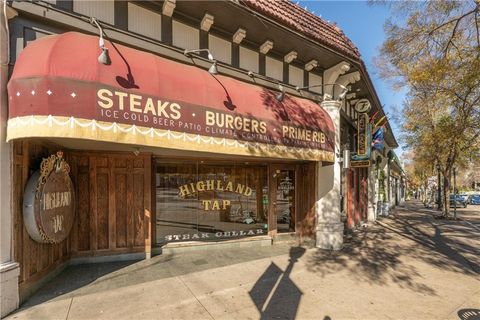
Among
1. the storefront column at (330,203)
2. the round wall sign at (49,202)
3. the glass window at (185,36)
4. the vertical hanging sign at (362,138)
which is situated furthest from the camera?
the vertical hanging sign at (362,138)

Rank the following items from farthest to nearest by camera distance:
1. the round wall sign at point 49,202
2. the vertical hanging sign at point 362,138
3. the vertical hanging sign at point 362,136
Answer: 1. the vertical hanging sign at point 362,136
2. the vertical hanging sign at point 362,138
3. the round wall sign at point 49,202

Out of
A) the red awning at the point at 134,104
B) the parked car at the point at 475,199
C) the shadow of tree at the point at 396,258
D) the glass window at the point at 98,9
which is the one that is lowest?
the parked car at the point at 475,199

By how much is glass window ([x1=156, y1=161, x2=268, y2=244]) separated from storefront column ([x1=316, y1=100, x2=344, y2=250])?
172 cm

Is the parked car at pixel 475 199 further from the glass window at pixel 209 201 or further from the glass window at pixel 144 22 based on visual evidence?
the glass window at pixel 144 22

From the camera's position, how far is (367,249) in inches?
333

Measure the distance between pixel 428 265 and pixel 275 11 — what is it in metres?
7.49

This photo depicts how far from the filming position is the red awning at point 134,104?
12.0ft

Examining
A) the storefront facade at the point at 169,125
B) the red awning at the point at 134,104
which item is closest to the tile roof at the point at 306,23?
the storefront facade at the point at 169,125

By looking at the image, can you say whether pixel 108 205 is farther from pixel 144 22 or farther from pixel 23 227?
pixel 144 22

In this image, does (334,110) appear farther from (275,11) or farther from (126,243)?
(126,243)

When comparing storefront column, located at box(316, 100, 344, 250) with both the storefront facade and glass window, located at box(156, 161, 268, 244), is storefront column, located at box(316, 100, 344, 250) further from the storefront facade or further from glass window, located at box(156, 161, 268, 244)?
glass window, located at box(156, 161, 268, 244)

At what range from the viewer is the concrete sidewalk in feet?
14.0

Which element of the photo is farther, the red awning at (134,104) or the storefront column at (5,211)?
the storefront column at (5,211)

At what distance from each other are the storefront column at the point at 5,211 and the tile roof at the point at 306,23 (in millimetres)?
4380
